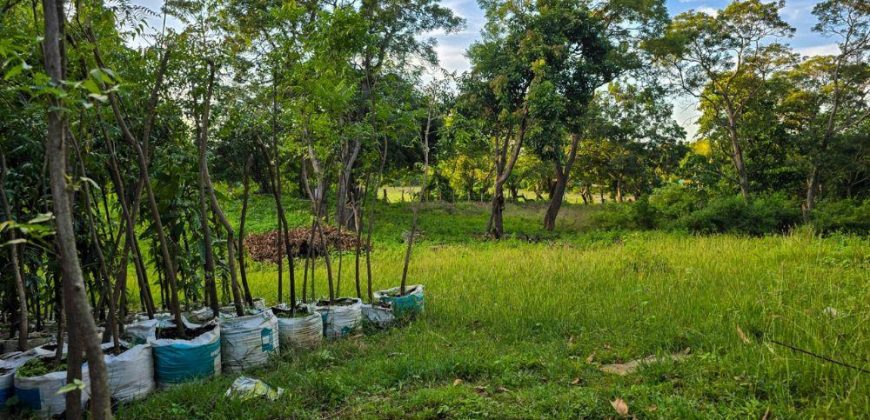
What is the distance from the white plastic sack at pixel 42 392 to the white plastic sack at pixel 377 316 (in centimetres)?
250

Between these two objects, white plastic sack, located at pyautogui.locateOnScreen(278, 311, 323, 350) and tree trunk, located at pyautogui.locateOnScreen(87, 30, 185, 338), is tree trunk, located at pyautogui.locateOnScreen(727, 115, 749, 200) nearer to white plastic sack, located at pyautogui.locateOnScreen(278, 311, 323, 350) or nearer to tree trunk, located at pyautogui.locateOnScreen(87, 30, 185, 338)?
white plastic sack, located at pyautogui.locateOnScreen(278, 311, 323, 350)

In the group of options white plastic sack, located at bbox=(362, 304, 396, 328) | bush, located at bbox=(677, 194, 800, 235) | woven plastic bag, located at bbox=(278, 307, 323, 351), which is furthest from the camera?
bush, located at bbox=(677, 194, 800, 235)

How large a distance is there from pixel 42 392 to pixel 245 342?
49.4 inches

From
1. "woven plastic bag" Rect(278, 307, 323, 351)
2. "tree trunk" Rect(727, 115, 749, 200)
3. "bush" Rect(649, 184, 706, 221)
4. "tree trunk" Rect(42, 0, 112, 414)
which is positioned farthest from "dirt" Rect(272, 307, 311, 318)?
"tree trunk" Rect(727, 115, 749, 200)

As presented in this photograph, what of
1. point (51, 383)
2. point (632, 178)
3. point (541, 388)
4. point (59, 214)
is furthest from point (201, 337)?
point (632, 178)

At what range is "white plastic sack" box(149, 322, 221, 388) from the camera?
3.50m

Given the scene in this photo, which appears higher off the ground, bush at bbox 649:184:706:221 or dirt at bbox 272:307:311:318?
bush at bbox 649:184:706:221

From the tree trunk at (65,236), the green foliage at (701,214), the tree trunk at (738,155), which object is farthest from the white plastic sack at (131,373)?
the tree trunk at (738,155)

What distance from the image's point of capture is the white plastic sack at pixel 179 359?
11.5ft

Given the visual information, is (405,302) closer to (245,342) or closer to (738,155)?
(245,342)

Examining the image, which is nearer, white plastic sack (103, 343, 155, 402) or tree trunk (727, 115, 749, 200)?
white plastic sack (103, 343, 155, 402)

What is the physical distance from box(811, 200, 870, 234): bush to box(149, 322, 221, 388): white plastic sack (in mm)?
14646

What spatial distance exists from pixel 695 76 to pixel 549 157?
645cm

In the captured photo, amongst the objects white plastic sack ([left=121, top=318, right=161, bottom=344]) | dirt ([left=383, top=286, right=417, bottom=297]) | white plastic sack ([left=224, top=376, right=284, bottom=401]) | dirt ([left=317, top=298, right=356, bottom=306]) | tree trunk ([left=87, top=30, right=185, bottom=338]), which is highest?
tree trunk ([left=87, top=30, right=185, bottom=338])
